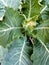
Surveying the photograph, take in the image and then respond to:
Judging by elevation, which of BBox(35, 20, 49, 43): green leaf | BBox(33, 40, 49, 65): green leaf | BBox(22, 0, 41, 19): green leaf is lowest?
BBox(33, 40, 49, 65): green leaf

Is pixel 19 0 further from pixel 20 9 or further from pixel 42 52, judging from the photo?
pixel 42 52

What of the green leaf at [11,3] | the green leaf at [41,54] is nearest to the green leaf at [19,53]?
the green leaf at [41,54]

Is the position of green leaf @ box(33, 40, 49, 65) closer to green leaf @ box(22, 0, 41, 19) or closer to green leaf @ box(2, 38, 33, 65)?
green leaf @ box(2, 38, 33, 65)

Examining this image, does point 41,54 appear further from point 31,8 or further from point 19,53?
point 31,8

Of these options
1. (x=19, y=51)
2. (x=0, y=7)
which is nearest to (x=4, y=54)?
(x=19, y=51)

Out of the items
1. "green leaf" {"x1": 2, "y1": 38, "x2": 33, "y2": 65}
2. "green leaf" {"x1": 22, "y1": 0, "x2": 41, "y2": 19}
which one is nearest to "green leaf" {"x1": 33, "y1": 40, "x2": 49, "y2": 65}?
"green leaf" {"x1": 2, "y1": 38, "x2": 33, "y2": 65}

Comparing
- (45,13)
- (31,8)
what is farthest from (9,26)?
(45,13)
